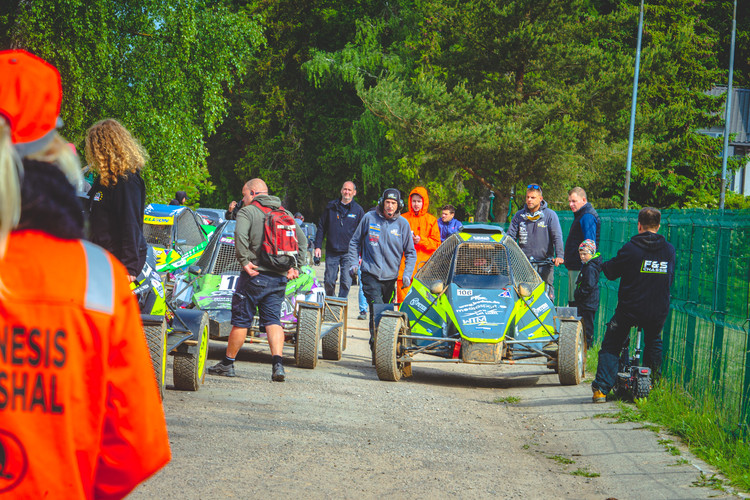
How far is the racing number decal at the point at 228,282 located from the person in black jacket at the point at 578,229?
439cm

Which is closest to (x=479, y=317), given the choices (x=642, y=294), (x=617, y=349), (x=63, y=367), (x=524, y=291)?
(x=524, y=291)

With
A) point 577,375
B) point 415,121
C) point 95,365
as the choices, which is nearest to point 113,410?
point 95,365

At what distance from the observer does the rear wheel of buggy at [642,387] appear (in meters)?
8.82

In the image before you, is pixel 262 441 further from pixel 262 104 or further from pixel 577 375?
pixel 262 104

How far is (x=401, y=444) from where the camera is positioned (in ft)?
23.2

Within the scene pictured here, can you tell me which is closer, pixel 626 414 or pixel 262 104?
pixel 626 414

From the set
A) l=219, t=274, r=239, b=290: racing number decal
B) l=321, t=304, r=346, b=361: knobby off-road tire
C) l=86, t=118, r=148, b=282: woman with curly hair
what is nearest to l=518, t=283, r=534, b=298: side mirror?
l=321, t=304, r=346, b=361: knobby off-road tire

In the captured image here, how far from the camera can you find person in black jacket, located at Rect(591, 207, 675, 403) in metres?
8.72

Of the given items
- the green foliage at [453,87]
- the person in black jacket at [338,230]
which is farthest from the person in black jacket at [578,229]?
the green foliage at [453,87]

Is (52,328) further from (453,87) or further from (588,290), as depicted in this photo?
(453,87)

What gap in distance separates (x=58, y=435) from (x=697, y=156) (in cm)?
3986

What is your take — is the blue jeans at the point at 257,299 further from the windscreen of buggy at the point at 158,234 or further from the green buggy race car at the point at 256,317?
the windscreen of buggy at the point at 158,234

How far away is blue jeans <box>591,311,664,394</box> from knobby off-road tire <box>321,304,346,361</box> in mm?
3496

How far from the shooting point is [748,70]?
178ft
